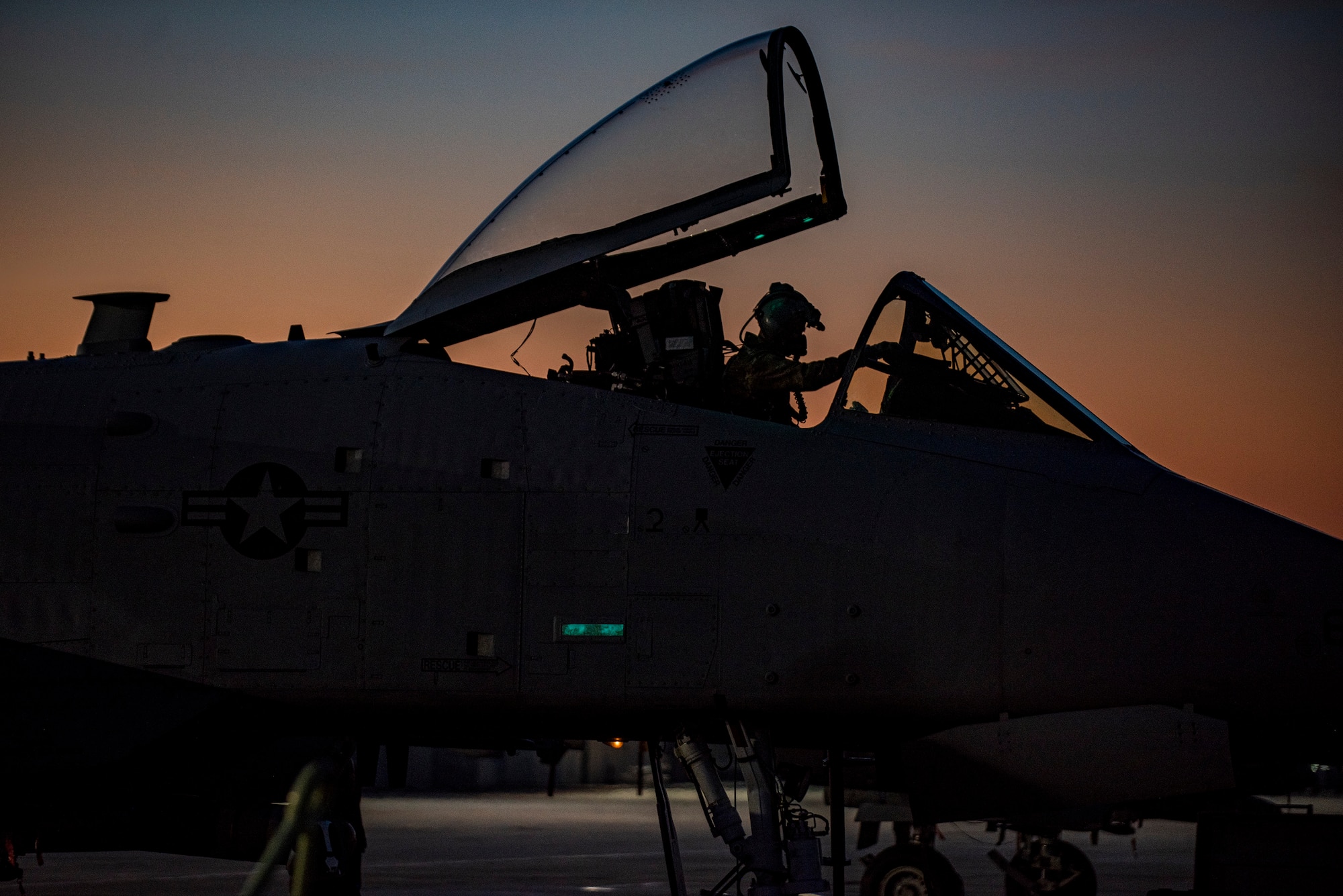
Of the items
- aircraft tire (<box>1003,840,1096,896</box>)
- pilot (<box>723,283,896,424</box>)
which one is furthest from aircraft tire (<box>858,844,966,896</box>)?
pilot (<box>723,283,896,424</box>)

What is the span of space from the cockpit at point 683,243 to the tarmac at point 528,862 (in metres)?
6.50

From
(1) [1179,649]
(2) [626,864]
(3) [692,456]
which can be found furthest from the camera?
(2) [626,864]

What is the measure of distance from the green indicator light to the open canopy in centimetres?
204

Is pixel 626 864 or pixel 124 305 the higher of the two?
pixel 124 305

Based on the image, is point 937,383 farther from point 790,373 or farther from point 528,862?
point 528,862

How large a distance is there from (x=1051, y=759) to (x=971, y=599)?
2.80 feet

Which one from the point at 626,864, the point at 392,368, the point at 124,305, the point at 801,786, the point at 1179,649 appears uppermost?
the point at 124,305

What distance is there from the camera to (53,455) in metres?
8.73

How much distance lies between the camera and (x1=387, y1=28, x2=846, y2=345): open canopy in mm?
8641

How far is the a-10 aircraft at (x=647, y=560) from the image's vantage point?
7445 mm

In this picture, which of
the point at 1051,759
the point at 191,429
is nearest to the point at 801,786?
the point at 1051,759

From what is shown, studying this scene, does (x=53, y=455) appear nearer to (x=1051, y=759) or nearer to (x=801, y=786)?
(x=801, y=786)

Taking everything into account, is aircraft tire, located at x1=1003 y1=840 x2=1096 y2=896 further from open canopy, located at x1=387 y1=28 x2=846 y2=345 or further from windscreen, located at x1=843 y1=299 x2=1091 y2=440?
open canopy, located at x1=387 y1=28 x2=846 y2=345

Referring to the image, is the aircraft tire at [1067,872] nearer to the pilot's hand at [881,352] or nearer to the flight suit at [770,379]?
the flight suit at [770,379]
